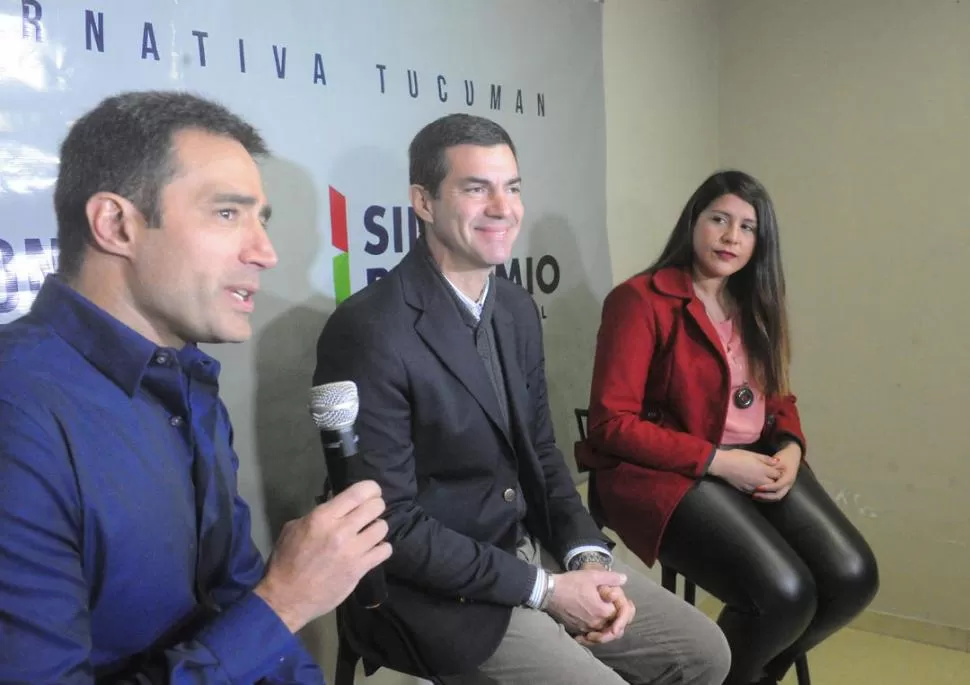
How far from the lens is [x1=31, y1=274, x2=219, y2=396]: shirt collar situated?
32.8 inches

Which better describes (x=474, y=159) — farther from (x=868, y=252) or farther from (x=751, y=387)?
(x=868, y=252)

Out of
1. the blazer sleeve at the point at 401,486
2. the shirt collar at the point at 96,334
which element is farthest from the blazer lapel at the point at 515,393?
the shirt collar at the point at 96,334

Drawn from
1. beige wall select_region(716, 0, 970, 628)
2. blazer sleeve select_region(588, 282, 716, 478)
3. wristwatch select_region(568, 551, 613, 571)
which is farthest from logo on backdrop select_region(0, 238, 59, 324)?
beige wall select_region(716, 0, 970, 628)

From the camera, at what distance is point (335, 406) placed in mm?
932

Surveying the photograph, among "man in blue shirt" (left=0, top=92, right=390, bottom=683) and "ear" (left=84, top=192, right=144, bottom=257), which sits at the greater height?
"ear" (left=84, top=192, right=144, bottom=257)

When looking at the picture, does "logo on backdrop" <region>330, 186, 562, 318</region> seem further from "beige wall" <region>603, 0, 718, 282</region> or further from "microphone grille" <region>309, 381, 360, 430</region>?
"beige wall" <region>603, 0, 718, 282</region>

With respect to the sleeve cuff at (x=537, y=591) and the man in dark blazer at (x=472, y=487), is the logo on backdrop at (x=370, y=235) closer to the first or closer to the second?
the man in dark blazer at (x=472, y=487)

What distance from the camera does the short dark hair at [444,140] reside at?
1.41 metres

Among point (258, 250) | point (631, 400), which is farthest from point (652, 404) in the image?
point (258, 250)

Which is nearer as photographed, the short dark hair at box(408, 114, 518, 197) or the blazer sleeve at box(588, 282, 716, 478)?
the short dark hair at box(408, 114, 518, 197)

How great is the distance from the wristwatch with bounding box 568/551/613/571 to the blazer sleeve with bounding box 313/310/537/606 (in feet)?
0.53

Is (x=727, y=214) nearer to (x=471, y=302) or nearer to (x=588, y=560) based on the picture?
(x=471, y=302)

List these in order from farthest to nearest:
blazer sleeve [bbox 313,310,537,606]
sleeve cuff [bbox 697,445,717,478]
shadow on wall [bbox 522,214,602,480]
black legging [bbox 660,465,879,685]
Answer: shadow on wall [bbox 522,214,602,480]
sleeve cuff [bbox 697,445,717,478]
black legging [bbox 660,465,879,685]
blazer sleeve [bbox 313,310,537,606]

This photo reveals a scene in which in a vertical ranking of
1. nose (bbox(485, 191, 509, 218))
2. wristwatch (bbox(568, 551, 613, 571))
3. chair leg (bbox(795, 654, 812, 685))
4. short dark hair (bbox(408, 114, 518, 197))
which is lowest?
chair leg (bbox(795, 654, 812, 685))
